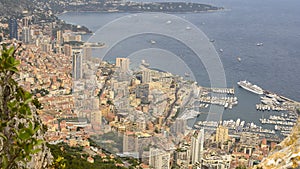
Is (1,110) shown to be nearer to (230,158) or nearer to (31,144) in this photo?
(31,144)

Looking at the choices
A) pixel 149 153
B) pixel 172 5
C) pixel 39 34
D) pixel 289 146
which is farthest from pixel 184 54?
pixel 172 5

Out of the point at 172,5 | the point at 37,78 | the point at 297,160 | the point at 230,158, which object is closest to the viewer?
the point at 297,160

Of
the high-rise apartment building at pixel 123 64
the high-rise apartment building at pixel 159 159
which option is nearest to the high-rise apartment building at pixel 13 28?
the high-rise apartment building at pixel 123 64

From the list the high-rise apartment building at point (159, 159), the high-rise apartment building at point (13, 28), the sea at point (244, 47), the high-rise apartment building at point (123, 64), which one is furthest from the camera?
the high-rise apartment building at point (13, 28)

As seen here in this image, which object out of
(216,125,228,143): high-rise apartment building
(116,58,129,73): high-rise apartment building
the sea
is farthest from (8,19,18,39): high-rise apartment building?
(116,58,129,73): high-rise apartment building

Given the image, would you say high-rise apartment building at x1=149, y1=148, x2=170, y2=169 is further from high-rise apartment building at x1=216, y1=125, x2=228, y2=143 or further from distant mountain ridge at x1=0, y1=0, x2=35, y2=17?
distant mountain ridge at x1=0, y1=0, x2=35, y2=17

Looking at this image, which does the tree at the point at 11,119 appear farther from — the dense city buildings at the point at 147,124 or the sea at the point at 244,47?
the sea at the point at 244,47
